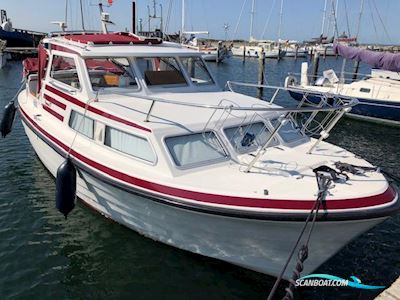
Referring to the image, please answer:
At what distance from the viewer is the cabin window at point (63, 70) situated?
9570mm

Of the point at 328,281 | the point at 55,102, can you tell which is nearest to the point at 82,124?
the point at 55,102

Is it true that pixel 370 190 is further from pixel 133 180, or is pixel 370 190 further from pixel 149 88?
pixel 149 88

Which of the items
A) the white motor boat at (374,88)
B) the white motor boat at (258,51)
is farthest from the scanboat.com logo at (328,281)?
the white motor boat at (258,51)

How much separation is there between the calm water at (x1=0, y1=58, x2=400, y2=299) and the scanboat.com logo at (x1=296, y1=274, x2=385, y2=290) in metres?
0.14

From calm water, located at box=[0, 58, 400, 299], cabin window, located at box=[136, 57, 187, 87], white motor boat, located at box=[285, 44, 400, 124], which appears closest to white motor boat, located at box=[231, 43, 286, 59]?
white motor boat, located at box=[285, 44, 400, 124]

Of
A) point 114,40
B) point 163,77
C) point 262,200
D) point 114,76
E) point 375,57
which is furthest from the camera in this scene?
point 375,57

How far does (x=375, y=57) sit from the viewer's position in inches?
754

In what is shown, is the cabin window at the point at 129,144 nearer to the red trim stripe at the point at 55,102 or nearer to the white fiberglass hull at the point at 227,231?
the white fiberglass hull at the point at 227,231

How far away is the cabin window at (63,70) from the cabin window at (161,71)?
1.91m

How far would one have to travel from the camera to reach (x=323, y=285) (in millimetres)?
6156

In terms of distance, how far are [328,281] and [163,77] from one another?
524 cm

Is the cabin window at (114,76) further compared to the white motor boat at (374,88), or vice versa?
the white motor boat at (374,88)

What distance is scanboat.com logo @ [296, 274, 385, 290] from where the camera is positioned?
5.99 meters

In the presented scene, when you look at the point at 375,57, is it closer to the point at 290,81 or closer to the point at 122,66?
the point at 290,81
